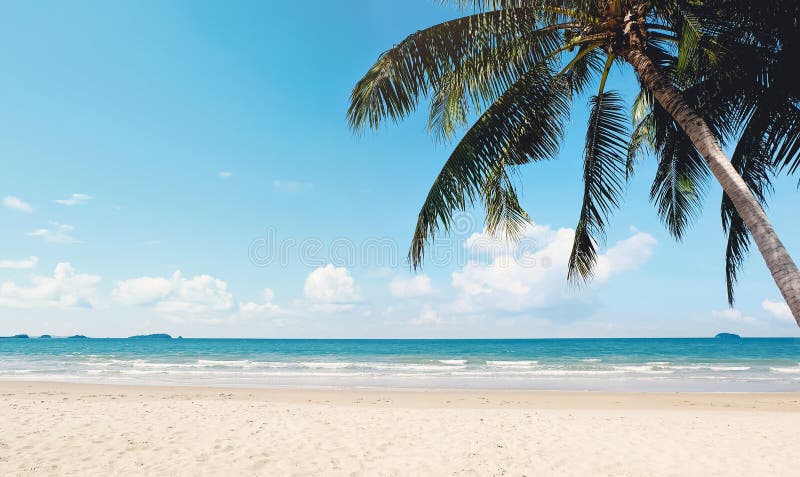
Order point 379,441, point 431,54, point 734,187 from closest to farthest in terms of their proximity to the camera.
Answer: point 734,187 → point 431,54 → point 379,441

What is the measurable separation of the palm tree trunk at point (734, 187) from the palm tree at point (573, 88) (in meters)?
0.02

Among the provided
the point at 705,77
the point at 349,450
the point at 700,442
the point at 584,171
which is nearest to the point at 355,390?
the point at 349,450

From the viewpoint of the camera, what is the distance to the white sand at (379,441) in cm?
532

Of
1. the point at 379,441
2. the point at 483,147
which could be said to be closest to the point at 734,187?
the point at 483,147

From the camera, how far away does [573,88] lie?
673cm

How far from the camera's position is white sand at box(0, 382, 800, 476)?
5.32 m

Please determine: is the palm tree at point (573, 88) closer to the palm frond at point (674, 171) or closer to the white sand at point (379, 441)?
the palm frond at point (674, 171)

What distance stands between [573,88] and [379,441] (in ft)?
18.9

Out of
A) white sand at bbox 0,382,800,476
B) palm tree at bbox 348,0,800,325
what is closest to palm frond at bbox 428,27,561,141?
palm tree at bbox 348,0,800,325

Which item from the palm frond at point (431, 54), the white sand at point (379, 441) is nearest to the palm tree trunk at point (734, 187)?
the palm frond at point (431, 54)

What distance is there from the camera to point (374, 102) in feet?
17.7

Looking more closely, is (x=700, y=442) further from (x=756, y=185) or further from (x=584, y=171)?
(x=584, y=171)

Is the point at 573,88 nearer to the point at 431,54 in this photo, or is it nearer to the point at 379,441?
the point at 431,54

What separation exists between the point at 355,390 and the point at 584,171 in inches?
441
